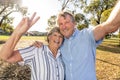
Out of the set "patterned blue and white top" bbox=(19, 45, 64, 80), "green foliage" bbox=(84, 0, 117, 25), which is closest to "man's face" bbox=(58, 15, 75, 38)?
"patterned blue and white top" bbox=(19, 45, 64, 80)

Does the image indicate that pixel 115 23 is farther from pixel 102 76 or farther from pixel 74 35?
pixel 102 76

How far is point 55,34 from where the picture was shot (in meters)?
4.55

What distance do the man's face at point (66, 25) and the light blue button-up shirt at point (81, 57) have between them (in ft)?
0.34

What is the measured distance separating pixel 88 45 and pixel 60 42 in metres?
0.48

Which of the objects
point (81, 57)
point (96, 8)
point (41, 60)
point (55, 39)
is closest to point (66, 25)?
point (55, 39)

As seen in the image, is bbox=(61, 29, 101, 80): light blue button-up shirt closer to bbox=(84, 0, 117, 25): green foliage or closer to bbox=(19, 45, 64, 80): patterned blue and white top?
bbox=(19, 45, 64, 80): patterned blue and white top

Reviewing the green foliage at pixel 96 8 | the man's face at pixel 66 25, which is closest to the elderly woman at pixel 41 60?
the man's face at pixel 66 25

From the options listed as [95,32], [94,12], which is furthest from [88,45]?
[94,12]

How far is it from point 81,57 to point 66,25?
0.55 metres

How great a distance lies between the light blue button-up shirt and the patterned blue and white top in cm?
15

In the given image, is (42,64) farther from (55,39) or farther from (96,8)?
(96,8)

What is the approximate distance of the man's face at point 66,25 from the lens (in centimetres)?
443

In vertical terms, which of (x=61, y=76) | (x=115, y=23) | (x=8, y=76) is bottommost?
(x=8, y=76)

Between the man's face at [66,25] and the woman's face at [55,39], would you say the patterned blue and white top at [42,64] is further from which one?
the man's face at [66,25]
